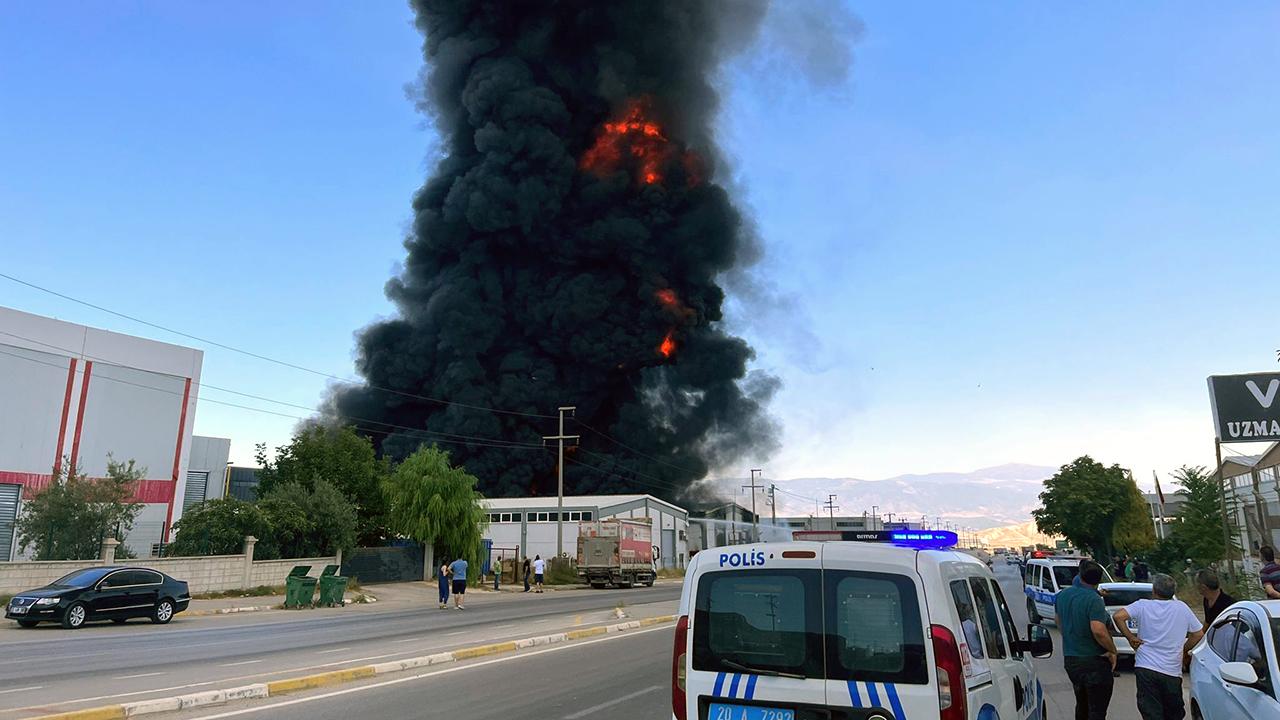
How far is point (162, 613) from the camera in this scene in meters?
20.2

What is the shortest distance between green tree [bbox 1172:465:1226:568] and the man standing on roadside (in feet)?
115

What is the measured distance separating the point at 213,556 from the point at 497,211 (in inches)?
1690

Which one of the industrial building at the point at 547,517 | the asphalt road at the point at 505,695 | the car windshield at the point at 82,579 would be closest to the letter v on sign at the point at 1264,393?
the asphalt road at the point at 505,695

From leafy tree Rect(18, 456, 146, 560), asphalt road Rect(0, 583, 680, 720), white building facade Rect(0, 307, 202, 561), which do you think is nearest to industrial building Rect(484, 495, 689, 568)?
white building facade Rect(0, 307, 202, 561)

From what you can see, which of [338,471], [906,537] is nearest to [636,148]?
[338,471]

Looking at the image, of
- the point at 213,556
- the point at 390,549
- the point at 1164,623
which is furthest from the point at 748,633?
the point at 390,549

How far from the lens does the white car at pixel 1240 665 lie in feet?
17.3

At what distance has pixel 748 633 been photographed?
4.30m

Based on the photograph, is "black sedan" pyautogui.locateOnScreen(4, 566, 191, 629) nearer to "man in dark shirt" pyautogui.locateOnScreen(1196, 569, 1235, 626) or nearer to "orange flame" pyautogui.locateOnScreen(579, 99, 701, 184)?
"man in dark shirt" pyautogui.locateOnScreen(1196, 569, 1235, 626)

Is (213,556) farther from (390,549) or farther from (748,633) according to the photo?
(748,633)

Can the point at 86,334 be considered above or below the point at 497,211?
below

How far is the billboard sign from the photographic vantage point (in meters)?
16.5

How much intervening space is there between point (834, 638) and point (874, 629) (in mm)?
203

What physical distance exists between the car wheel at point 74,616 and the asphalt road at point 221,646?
35 cm
